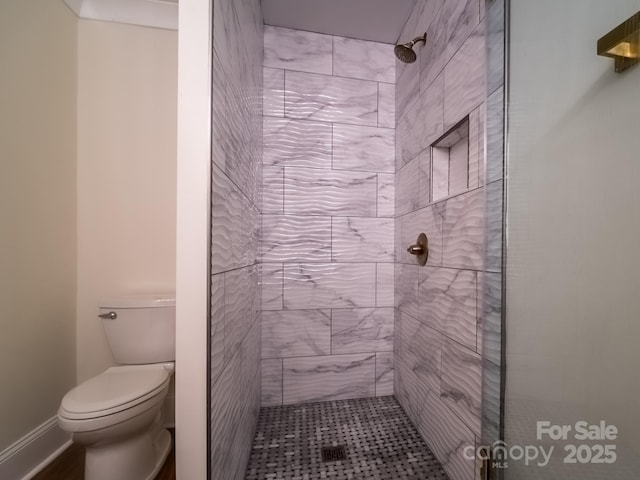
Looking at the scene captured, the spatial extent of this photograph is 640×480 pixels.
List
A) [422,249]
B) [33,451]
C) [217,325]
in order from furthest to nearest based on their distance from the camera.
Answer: [422,249] < [33,451] < [217,325]

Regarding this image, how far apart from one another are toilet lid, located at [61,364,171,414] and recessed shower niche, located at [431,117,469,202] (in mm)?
1670

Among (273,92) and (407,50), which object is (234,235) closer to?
(273,92)

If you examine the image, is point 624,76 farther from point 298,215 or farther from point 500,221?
point 298,215

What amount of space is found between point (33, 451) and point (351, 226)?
206 centimetres

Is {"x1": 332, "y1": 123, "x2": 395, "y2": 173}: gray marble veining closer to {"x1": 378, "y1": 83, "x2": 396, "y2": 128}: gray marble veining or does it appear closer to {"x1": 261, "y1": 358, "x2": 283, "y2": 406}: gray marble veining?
{"x1": 378, "y1": 83, "x2": 396, "y2": 128}: gray marble veining

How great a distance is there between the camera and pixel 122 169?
62.2 inches

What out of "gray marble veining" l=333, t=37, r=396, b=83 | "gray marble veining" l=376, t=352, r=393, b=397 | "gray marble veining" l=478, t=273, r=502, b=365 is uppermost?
"gray marble veining" l=333, t=37, r=396, b=83

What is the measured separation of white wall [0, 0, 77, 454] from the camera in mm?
1171

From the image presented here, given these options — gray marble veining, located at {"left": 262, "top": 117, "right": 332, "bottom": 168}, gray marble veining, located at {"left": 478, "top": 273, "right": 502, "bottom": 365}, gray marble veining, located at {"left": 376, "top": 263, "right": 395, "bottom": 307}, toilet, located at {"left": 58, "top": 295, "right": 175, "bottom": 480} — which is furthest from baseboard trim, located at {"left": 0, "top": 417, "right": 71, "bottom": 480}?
gray marble veining, located at {"left": 478, "top": 273, "right": 502, "bottom": 365}

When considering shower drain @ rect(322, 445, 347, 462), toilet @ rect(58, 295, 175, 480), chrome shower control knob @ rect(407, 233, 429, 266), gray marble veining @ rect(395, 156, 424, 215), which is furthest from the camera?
gray marble veining @ rect(395, 156, 424, 215)

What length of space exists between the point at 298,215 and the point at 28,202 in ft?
4.59

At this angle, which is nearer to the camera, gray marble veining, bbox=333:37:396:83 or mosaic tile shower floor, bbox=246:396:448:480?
mosaic tile shower floor, bbox=246:396:448:480

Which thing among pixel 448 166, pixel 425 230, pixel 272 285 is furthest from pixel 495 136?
pixel 272 285

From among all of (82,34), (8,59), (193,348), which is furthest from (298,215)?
(82,34)
